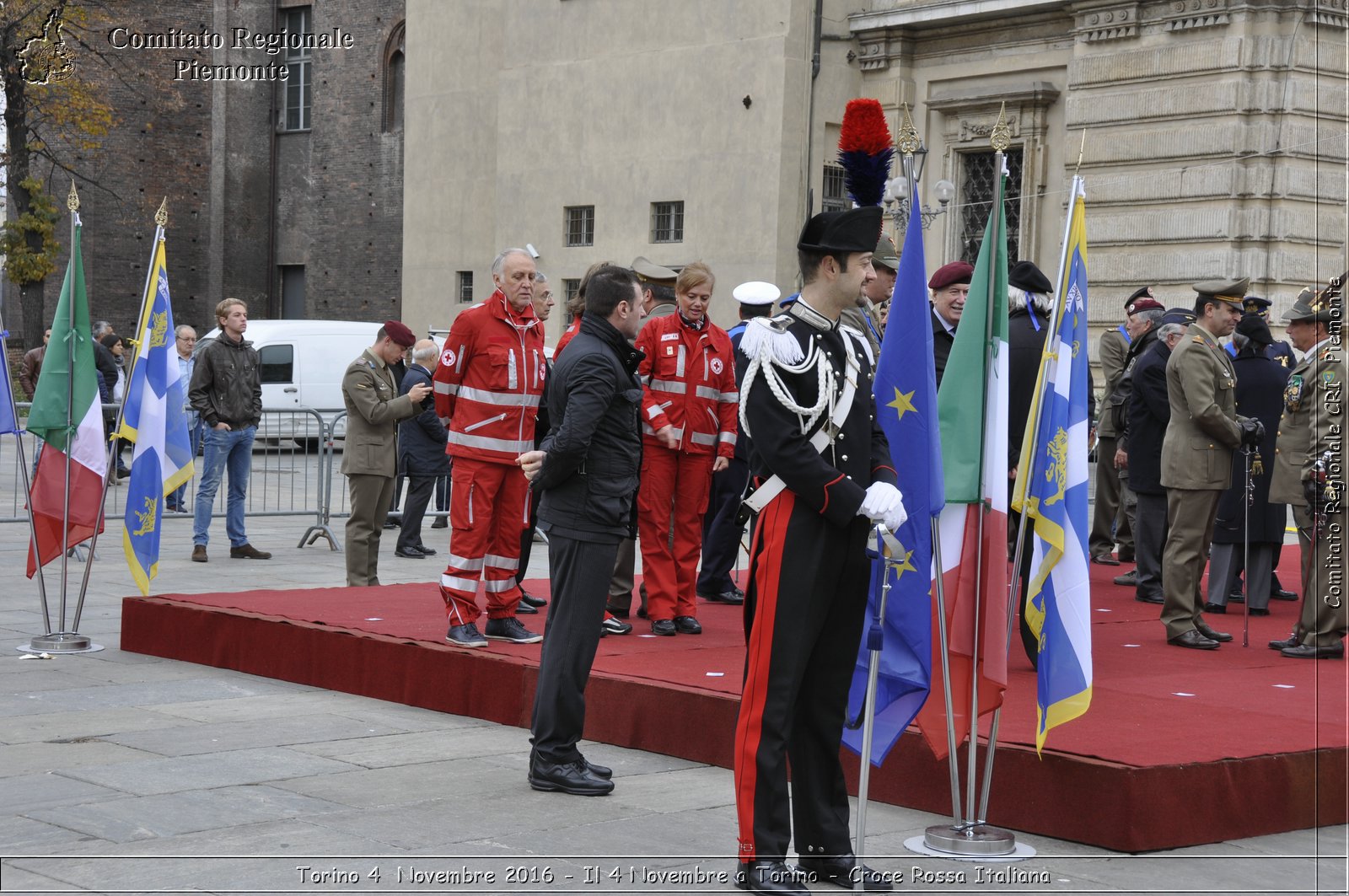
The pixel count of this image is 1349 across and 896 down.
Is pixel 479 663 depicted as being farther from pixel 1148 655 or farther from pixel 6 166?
pixel 6 166

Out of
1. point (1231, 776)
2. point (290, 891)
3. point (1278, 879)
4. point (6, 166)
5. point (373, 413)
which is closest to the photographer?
point (290, 891)

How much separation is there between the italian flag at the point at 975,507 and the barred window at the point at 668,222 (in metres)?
23.7

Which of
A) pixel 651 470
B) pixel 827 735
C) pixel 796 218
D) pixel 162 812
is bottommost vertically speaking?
pixel 162 812

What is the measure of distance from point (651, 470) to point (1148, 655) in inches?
107

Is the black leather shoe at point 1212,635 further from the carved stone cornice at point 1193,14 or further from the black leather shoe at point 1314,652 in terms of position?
the carved stone cornice at point 1193,14

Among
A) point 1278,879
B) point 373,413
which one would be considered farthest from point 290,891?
point 373,413

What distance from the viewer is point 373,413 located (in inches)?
436

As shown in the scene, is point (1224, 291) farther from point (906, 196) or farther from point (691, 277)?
point (906, 196)

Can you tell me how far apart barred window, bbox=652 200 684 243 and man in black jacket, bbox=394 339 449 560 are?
1526 centimetres

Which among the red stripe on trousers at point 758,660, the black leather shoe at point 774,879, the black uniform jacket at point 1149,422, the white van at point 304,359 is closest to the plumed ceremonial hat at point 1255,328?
the black uniform jacket at point 1149,422

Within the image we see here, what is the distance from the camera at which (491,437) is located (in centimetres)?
812

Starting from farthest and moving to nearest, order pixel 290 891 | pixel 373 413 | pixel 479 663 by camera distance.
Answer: pixel 373 413 < pixel 479 663 < pixel 290 891

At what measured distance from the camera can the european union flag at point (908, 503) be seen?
5453mm

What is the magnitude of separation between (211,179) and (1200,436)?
3925 cm
